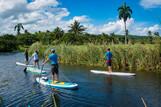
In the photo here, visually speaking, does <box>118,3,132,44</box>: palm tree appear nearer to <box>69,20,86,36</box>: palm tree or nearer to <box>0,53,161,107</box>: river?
<box>69,20,86,36</box>: palm tree

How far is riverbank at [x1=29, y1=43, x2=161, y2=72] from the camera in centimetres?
2226

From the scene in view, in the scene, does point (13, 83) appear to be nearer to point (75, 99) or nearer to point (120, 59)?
point (75, 99)

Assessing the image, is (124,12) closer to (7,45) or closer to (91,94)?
(7,45)

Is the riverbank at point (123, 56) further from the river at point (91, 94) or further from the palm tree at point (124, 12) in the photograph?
the palm tree at point (124, 12)

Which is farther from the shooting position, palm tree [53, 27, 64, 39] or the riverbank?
palm tree [53, 27, 64, 39]

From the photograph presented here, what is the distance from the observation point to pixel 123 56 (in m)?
24.2

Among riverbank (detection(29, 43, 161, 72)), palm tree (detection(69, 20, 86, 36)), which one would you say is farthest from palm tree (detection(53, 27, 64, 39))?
riverbank (detection(29, 43, 161, 72))

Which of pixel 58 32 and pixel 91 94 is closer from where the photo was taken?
pixel 91 94

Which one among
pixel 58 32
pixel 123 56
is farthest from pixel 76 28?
pixel 123 56

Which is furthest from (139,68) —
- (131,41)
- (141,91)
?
(141,91)

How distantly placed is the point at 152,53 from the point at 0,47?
62.7 metres

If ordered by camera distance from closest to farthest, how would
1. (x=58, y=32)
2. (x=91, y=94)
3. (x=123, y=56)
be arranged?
1. (x=91, y=94)
2. (x=123, y=56)
3. (x=58, y=32)

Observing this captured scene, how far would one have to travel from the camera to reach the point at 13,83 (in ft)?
56.4

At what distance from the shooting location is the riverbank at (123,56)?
22.3m
